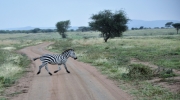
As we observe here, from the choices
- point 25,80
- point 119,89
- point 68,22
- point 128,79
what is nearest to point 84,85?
point 119,89

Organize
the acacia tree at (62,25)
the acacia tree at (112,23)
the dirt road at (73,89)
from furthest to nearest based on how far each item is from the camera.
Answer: the acacia tree at (62,25) < the acacia tree at (112,23) < the dirt road at (73,89)

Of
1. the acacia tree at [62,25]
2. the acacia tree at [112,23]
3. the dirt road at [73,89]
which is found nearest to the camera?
the dirt road at [73,89]

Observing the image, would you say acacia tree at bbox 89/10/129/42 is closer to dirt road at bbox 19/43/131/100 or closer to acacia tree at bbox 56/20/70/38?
dirt road at bbox 19/43/131/100

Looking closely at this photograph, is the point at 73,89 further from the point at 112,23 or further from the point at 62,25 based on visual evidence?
the point at 62,25

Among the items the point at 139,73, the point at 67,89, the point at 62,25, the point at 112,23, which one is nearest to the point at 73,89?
the point at 67,89

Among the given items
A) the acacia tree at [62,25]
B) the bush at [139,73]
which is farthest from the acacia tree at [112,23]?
the acacia tree at [62,25]

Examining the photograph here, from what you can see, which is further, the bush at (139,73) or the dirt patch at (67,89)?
the bush at (139,73)

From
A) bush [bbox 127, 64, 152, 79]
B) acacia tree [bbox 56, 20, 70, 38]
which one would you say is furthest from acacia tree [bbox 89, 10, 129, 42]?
acacia tree [bbox 56, 20, 70, 38]

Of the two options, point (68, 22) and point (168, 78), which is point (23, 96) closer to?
point (168, 78)

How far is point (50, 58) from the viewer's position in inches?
682

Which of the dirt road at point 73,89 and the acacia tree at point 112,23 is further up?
the acacia tree at point 112,23

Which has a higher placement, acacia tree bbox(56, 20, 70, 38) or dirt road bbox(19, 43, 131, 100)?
acacia tree bbox(56, 20, 70, 38)

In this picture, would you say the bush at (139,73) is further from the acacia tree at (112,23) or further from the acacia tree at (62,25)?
the acacia tree at (62,25)

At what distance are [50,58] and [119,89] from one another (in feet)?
21.3
